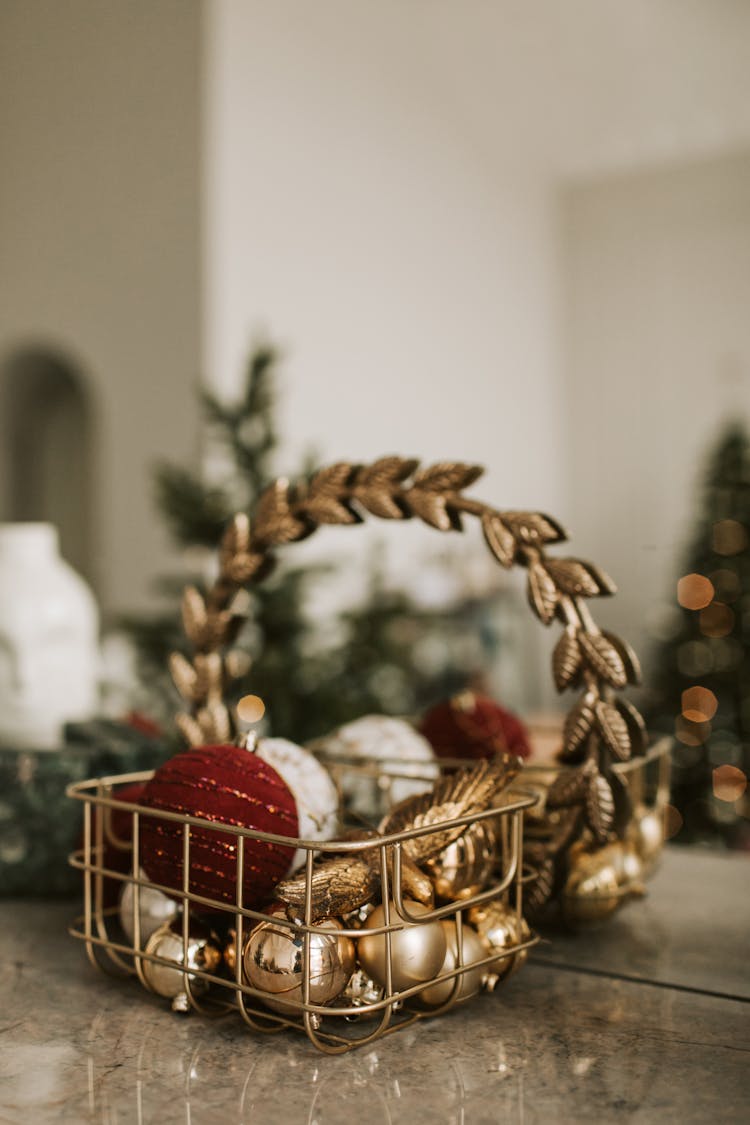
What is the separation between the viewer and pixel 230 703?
1.41 m

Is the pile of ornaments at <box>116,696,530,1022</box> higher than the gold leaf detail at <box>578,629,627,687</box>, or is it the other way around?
the gold leaf detail at <box>578,629,627,687</box>

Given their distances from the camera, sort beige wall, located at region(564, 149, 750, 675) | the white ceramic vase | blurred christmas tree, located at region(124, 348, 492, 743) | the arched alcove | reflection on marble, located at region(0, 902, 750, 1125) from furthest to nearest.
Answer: beige wall, located at region(564, 149, 750, 675) → the arched alcove → blurred christmas tree, located at region(124, 348, 492, 743) → the white ceramic vase → reflection on marble, located at region(0, 902, 750, 1125)

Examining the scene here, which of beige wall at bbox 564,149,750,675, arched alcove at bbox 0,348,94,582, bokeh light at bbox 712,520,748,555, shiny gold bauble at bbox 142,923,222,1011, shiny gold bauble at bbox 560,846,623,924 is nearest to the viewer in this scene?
shiny gold bauble at bbox 142,923,222,1011

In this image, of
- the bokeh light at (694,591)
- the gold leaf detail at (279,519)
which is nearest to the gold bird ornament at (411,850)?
the gold leaf detail at (279,519)

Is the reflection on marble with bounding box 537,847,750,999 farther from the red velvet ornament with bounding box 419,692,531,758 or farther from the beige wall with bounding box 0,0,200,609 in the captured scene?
the beige wall with bounding box 0,0,200,609

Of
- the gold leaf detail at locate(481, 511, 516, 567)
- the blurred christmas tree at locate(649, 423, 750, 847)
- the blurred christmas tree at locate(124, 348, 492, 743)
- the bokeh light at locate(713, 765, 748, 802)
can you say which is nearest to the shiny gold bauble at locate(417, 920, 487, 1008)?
the gold leaf detail at locate(481, 511, 516, 567)

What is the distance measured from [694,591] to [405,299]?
5.40 feet

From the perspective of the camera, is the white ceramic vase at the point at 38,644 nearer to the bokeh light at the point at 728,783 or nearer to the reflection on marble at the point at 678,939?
the reflection on marble at the point at 678,939

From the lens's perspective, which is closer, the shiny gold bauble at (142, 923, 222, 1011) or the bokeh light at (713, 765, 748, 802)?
the shiny gold bauble at (142, 923, 222, 1011)

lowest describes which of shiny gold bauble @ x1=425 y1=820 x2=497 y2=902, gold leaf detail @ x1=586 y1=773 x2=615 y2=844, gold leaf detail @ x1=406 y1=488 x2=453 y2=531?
shiny gold bauble @ x1=425 y1=820 x2=497 y2=902

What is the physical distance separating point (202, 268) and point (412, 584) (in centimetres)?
156

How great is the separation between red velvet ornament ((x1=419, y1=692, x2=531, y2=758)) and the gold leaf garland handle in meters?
0.14

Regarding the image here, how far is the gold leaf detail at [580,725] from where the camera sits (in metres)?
0.63

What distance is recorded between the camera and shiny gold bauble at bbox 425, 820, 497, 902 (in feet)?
1.96
